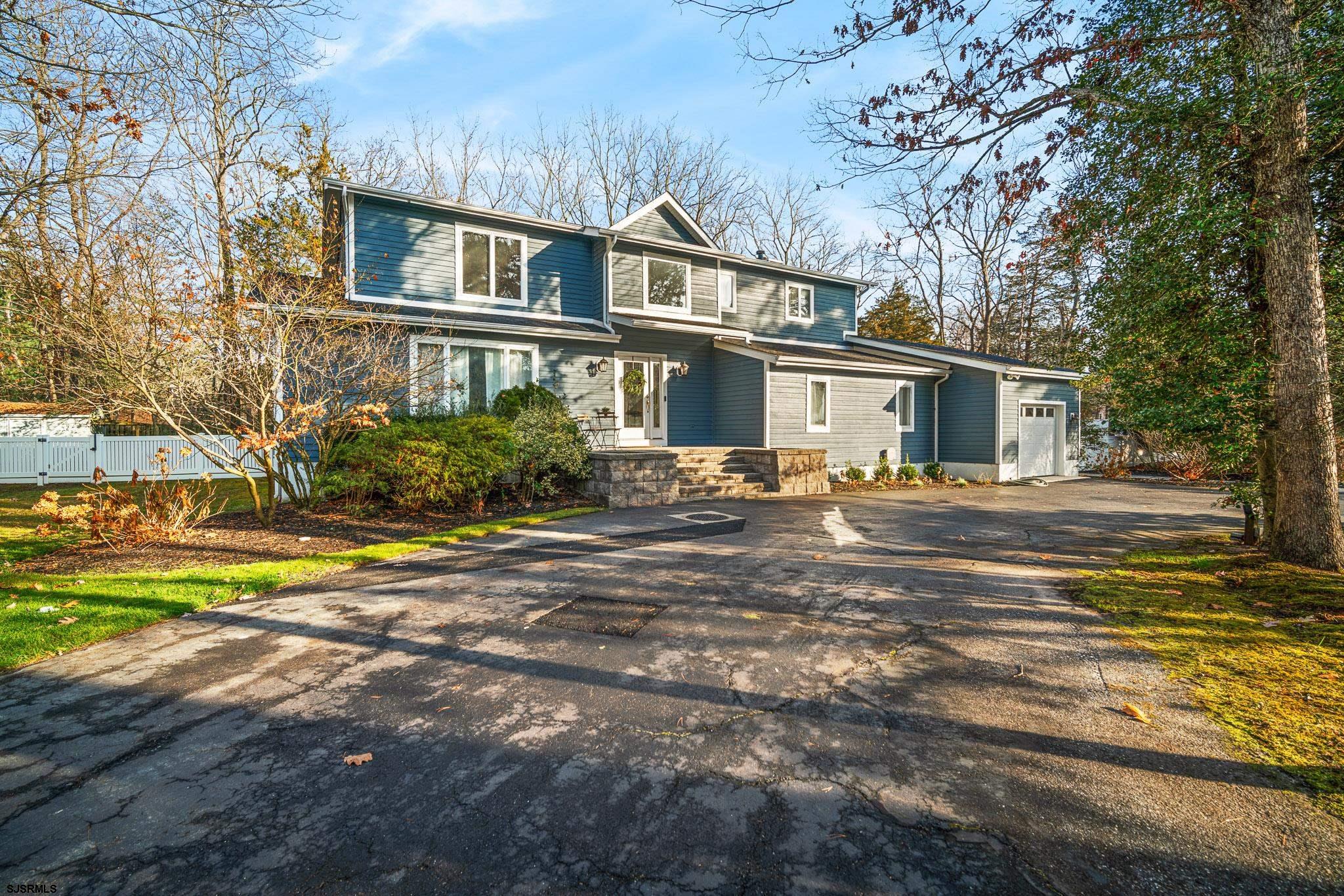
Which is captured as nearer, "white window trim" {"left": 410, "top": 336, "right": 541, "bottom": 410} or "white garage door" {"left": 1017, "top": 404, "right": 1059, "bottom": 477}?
"white window trim" {"left": 410, "top": 336, "right": 541, "bottom": 410}

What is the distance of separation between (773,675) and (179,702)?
3530 mm

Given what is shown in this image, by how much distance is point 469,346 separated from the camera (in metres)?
12.4

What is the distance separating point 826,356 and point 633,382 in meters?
5.88

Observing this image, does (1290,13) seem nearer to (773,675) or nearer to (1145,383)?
(1145,383)

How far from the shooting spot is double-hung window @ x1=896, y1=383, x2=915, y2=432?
1750 cm

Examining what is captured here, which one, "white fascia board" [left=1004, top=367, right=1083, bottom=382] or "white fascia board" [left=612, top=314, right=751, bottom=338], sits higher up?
"white fascia board" [left=612, top=314, right=751, bottom=338]

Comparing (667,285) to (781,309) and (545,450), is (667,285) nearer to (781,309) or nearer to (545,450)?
(781,309)

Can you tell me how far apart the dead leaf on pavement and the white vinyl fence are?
17987mm

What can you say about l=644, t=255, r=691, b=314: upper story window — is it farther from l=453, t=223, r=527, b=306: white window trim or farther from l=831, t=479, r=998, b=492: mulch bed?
l=831, t=479, r=998, b=492: mulch bed

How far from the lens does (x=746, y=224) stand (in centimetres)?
3027

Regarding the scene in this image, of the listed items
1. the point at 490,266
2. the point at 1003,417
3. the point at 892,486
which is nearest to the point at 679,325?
→ the point at 490,266

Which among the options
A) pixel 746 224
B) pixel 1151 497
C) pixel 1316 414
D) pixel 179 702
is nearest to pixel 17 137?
pixel 179 702

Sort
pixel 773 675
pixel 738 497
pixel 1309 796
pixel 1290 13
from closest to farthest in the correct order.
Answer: pixel 1309 796 → pixel 773 675 → pixel 1290 13 → pixel 738 497

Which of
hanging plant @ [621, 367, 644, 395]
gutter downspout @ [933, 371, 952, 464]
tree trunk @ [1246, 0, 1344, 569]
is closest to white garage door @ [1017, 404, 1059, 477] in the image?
gutter downspout @ [933, 371, 952, 464]
